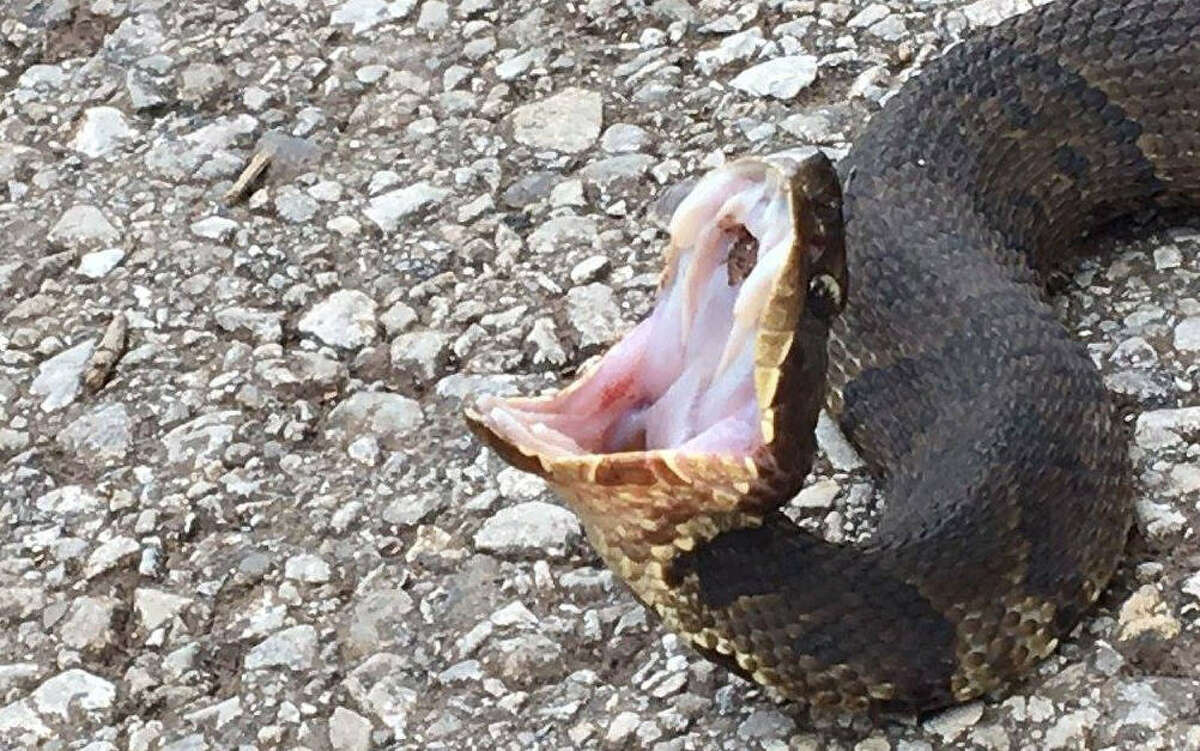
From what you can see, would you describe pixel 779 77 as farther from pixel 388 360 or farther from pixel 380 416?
pixel 380 416

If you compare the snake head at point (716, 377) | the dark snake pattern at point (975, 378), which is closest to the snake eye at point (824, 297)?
the snake head at point (716, 377)

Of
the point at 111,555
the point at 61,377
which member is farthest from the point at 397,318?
the point at 111,555

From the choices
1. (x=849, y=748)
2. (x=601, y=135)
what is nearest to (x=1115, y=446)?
(x=849, y=748)

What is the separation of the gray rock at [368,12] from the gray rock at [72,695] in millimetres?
1926

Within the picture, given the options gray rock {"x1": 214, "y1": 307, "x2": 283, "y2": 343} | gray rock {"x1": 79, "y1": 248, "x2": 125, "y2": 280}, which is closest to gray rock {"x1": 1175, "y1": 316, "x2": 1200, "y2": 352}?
gray rock {"x1": 214, "y1": 307, "x2": 283, "y2": 343}

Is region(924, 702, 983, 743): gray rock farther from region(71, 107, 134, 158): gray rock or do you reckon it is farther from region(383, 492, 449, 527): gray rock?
region(71, 107, 134, 158): gray rock

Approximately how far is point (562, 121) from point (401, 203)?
0.40 m

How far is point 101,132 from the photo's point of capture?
4453 mm

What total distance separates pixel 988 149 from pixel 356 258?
4.07 feet

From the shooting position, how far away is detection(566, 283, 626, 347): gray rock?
3.76 meters

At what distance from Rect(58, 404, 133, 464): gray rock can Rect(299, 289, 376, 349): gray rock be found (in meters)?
0.39

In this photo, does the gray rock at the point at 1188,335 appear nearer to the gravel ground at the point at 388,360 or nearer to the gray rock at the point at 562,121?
the gravel ground at the point at 388,360

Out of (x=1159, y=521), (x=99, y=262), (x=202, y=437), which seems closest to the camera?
(x=1159, y=521)

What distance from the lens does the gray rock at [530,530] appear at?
10.8 ft
